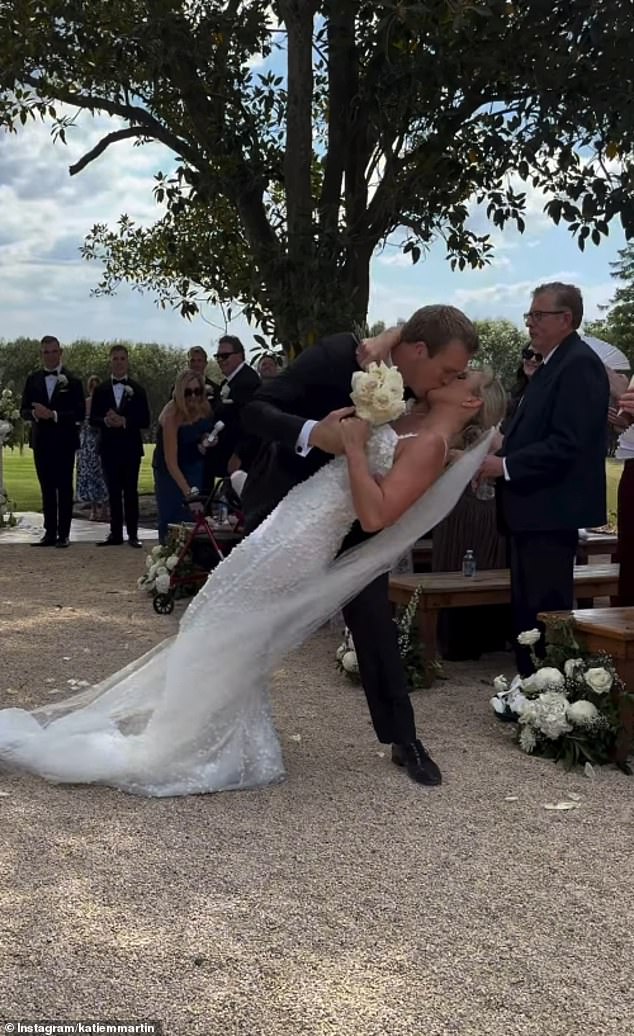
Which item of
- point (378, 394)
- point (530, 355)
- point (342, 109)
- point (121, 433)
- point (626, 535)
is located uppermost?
point (342, 109)

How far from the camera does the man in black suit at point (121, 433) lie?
1302 centimetres

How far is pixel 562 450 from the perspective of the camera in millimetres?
5359

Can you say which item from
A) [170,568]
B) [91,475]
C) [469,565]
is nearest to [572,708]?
[469,565]

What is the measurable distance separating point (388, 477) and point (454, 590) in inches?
98.5

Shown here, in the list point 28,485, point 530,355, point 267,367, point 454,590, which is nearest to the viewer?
point 454,590

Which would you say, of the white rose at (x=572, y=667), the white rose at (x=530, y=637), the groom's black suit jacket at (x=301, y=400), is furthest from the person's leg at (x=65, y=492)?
the white rose at (x=572, y=667)

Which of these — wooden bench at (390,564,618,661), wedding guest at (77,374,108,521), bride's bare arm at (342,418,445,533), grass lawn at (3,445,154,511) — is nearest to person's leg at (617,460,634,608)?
wooden bench at (390,564,618,661)

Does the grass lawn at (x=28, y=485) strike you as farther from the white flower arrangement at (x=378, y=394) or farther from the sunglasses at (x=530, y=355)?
the white flower arrangement at (x=378, y=394)

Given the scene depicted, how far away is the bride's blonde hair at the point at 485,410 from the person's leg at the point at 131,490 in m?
8.47

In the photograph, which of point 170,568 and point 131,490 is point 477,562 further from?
point 131,490

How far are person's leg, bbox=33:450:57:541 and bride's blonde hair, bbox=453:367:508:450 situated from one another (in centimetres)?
896

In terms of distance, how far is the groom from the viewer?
14.5 feet

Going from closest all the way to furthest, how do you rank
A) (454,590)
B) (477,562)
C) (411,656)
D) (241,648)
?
(241,648), (411,656), (454,590), (477,562)

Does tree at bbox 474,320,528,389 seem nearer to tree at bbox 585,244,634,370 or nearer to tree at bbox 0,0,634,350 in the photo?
tree at bbox 585,244,634,370
